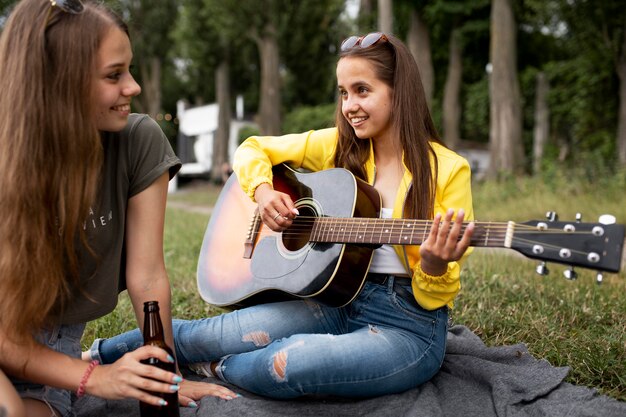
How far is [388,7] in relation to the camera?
12.5 m

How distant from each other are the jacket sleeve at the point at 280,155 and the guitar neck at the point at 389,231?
49 centimetres

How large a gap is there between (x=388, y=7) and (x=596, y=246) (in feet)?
36.7

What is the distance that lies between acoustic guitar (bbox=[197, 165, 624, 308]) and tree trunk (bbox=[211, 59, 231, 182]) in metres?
22.3

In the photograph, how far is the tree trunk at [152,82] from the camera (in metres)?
28.5

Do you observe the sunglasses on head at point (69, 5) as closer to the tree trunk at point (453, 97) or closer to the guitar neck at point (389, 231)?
the guitar neck at point (389, 231)

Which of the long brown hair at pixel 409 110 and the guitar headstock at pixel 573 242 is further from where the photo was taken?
the long brown hair at pixel 409 110

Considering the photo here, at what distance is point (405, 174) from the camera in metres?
2.81

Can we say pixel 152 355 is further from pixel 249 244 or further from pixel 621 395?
pixel 621 395

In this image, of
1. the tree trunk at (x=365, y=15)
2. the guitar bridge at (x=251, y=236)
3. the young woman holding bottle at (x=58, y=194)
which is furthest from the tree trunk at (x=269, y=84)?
the young woman holding bottle at (x=58, y=194)

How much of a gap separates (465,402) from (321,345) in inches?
26.1

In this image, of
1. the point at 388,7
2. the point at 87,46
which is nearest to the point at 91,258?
the point at 87,46

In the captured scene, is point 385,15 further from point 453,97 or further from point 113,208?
point 113,208

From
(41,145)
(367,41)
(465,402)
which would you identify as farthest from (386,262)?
(41,145)

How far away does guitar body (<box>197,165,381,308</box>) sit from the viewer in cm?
275
